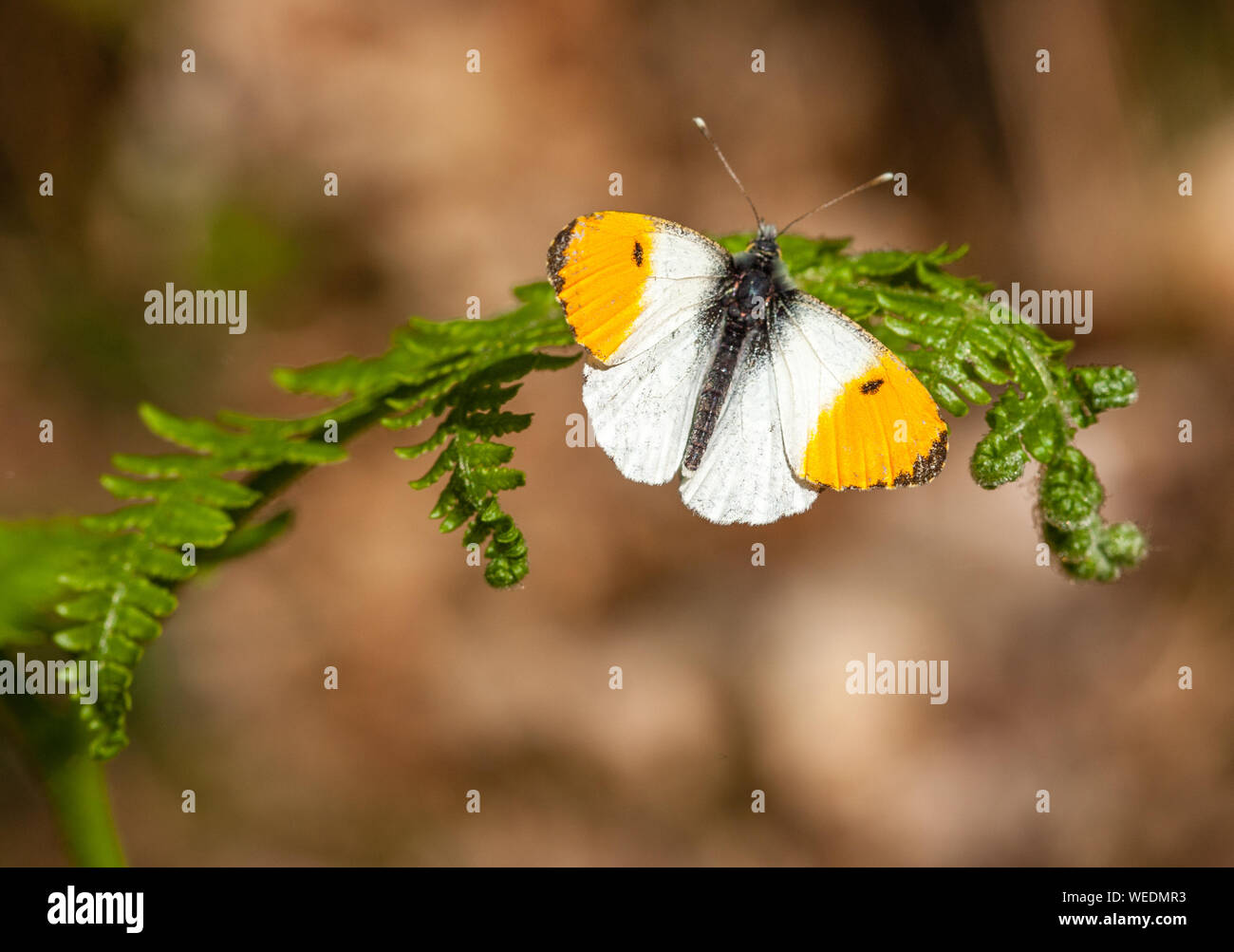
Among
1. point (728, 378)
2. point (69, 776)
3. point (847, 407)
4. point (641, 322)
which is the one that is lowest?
point (69, 776)

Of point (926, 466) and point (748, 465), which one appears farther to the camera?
point (748, 465)

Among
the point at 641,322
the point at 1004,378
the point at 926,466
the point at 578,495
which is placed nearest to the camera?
the point at 926,466

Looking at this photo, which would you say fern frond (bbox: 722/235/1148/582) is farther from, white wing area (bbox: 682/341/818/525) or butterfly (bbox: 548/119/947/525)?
white wing area (bbox: 682/341/818/525)

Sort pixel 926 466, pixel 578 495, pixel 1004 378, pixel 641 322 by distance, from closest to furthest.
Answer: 1. pixel 926 466
2. pixel 1004 378
3. pixel 641 322
4. pixel 578 495

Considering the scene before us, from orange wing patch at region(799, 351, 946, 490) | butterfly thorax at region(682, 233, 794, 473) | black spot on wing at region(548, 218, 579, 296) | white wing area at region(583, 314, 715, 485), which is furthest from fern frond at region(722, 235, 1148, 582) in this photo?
black spot on wing at region(548, 218, 579, 296)

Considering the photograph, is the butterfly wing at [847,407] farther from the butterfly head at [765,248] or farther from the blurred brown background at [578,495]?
the blurred brown background at [578,495]

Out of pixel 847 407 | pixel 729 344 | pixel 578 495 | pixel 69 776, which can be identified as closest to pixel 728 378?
pixel 729 344

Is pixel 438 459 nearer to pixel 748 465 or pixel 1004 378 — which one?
pixel 748 465
